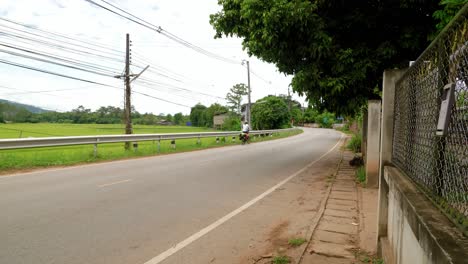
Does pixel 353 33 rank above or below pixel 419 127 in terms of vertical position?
above

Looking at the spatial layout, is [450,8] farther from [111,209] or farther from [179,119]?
[179,119]

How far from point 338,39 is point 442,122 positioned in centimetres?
805

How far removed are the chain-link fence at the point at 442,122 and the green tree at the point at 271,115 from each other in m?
50.8

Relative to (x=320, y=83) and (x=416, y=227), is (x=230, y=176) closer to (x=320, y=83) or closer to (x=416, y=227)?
(x=320, y=83)

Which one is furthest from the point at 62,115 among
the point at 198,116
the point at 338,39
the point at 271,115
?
the point at 198,116

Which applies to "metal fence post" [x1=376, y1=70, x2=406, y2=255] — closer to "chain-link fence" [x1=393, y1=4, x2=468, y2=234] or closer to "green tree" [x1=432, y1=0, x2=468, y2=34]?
"chain-link fence" [x1=393, y1=4, x2=468, y2=234]

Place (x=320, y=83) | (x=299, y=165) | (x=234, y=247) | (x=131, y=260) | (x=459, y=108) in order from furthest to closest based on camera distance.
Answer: (x=299, y=165), (x=320, y=83), (x=234, y=247), (x=131, y=260), (x=459, y=108)

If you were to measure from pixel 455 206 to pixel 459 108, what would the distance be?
619 mm

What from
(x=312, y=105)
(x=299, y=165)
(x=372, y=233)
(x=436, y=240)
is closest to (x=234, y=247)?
(x=372, y=233)

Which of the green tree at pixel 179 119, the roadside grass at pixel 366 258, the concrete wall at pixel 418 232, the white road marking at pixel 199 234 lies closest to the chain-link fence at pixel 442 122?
the concrete wall at pixel 418 232

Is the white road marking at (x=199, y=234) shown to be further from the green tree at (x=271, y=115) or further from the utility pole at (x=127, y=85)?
the green tree at (x=271, y=115)

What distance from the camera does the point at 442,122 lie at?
2.01 metres

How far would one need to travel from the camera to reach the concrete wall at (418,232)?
5.00ft

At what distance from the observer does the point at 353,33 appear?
9.38m
